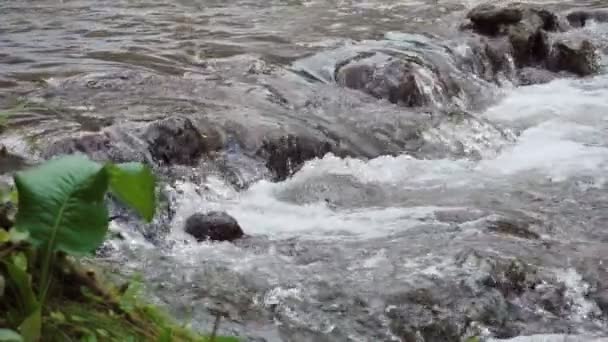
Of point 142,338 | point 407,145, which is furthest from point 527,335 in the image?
point 407,145

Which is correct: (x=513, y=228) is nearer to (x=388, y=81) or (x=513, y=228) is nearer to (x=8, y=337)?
(x=388, y=81)

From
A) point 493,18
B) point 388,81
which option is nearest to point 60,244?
point 388,81

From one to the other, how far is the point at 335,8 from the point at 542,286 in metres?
9.24

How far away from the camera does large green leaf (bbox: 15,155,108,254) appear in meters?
1.46

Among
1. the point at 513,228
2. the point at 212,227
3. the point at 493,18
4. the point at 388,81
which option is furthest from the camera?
the point at 493,18

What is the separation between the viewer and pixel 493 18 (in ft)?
38.0

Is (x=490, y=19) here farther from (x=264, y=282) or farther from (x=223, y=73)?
(x=264, y=282)

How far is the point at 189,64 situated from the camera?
29.5ft

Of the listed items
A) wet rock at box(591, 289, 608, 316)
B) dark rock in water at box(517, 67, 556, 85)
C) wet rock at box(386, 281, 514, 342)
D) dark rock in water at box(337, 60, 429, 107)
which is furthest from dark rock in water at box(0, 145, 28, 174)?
dark rock in water at box(517, 67, 556, 85)

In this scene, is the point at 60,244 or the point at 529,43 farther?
the point at 529,43

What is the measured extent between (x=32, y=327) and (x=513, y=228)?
455cm

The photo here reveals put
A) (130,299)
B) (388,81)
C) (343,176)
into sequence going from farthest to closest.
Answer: (388,81) < (343,176) < (130,299)

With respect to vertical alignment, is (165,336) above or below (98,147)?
above

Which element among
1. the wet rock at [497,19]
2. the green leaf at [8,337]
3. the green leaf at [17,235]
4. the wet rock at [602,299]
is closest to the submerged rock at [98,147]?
the wet rock at [602,299]
